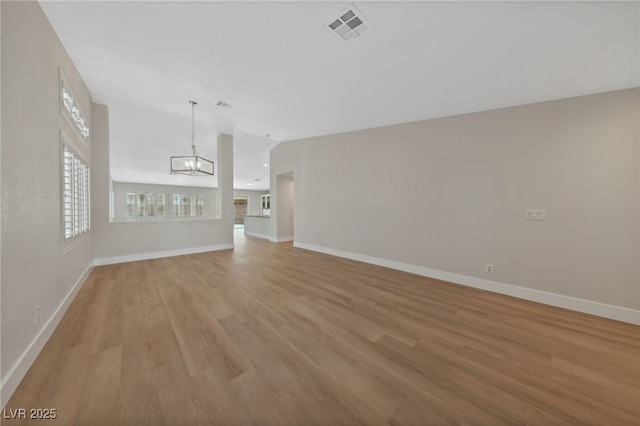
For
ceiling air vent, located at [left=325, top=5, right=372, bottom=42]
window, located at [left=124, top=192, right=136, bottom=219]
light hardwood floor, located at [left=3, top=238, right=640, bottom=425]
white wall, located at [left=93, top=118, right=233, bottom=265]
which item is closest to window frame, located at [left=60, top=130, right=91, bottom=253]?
light hardwood floor, located at [left=3, top=238, right=640, bottom=425]

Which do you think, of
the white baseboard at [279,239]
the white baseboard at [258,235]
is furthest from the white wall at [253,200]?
the white baseboard at [279,239]

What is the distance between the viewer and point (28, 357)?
1589mm

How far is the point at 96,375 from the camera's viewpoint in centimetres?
153

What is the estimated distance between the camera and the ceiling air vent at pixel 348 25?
5.88 feet

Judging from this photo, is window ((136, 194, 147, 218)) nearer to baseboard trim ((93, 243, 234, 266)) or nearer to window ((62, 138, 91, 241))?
baseboard trim ((93, 243, 234, 266))

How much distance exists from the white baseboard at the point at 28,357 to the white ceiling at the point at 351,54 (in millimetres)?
2852

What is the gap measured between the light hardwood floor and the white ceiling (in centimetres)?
282

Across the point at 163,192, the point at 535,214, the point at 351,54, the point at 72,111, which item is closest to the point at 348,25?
the point at 351,54

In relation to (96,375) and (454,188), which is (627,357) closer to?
(454,188)

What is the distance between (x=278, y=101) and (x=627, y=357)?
4856 millimetres

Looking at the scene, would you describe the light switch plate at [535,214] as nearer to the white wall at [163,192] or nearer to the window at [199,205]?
the white wall at [163,192]

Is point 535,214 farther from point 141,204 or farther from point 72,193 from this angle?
point 141,204

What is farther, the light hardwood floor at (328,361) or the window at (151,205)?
the window at (151,205)

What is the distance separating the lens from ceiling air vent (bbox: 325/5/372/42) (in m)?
1.79
